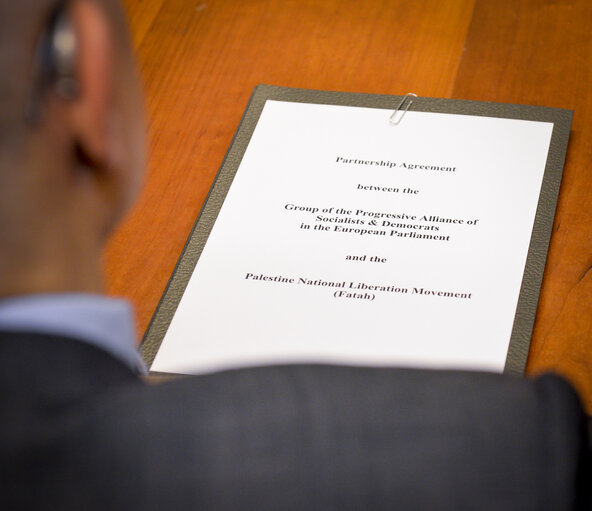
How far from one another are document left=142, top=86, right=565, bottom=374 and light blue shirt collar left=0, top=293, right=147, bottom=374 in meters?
0.17

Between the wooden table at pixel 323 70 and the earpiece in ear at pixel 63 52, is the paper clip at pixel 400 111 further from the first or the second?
the earpiece in ear at pixel 63 52

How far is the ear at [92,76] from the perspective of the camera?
14.2 inches

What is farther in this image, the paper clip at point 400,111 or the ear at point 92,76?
the paper clip at point 400,111

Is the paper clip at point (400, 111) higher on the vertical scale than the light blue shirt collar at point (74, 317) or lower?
higher

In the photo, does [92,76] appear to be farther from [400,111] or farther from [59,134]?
[400,111]

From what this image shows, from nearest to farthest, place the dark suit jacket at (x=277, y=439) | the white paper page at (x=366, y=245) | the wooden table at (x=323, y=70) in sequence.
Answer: the dark suit jacket at (x=277, y=439), the white paper page at (x=366, y=245), the wooden table at (x=323, y=70)

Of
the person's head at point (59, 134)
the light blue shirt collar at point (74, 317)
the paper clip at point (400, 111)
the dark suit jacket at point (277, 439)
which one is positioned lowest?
the dark suit jacket at point (277, 439)

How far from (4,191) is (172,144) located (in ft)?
1.72

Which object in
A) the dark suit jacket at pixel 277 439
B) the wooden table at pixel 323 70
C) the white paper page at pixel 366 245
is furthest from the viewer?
the wooden table at pixel 323 70

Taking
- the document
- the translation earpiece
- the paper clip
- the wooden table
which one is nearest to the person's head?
the translation earpiece

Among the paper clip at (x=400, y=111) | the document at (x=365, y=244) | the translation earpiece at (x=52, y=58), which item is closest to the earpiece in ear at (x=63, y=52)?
the translation earpiece at (x=52, y=58)

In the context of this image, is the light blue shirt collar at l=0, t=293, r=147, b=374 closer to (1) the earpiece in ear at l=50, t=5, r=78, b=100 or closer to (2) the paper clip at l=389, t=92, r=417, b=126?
(1) the earpiece in ear at l=50, t=5, r=78, b=100

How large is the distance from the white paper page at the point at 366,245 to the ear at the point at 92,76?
0.28 m

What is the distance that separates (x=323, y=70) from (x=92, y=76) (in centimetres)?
58
